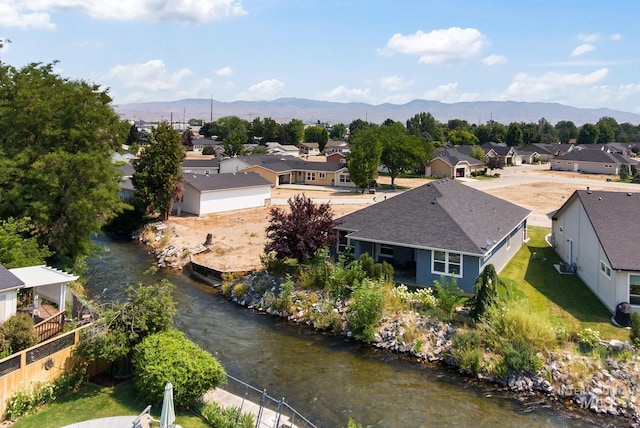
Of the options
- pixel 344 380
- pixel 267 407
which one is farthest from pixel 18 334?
pixel 344 380

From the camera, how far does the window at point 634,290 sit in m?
20.5

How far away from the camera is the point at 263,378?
59.6 ft

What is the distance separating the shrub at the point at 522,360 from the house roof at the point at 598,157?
8751cm

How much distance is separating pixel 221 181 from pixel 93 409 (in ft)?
129

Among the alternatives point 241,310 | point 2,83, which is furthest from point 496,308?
point 2,83

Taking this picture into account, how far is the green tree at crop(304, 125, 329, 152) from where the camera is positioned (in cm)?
13762

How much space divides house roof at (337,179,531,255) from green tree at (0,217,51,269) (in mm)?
15536

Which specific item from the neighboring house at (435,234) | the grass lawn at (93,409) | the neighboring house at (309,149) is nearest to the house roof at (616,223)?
the neighboring house at (435,234)

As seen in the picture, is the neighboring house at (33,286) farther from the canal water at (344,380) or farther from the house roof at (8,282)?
the canal water at (344,380)

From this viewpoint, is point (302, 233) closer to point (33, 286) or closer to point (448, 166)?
point (33, 286)

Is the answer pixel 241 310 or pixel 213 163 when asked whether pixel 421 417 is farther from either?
pixel 213 163

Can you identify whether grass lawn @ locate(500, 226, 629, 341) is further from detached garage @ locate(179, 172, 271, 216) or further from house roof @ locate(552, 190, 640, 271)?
detached garage @ locate(179, 172, 271, 216)

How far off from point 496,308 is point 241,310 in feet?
41.1

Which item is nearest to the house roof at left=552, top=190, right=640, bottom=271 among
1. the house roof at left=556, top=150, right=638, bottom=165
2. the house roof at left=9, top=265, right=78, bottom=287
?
the house roof at left=9, top=265, right=78, bottom=287
